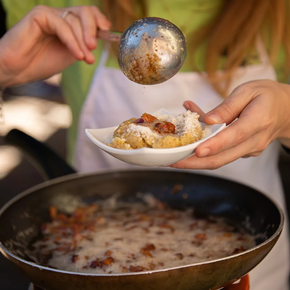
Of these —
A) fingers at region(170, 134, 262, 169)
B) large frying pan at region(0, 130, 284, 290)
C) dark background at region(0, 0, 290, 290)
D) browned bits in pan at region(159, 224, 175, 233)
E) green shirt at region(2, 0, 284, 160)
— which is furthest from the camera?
dark background at region(0, 0, 290, 290)

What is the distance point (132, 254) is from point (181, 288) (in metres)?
0.23

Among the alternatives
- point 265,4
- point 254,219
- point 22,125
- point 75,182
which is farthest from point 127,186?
point 22,125

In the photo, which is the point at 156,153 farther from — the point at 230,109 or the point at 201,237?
the point at 201,237

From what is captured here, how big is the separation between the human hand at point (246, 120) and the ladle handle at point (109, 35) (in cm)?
37

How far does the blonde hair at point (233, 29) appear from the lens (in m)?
1.31

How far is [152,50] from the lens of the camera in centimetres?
83

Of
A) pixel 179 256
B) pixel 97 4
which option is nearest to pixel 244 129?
pixel 179 256

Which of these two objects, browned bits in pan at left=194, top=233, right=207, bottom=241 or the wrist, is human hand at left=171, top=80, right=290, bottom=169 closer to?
the wrist

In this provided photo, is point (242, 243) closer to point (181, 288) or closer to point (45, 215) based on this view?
point (181, 288)

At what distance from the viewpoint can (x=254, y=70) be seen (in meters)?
1.42

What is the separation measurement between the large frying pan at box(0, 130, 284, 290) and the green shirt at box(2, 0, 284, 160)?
37cm

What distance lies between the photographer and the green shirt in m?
1.40

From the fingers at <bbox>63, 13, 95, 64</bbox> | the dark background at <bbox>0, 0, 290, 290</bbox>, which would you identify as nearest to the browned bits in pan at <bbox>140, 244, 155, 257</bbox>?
the fingers at <bbox>63, 13, 95, 64</bbox>

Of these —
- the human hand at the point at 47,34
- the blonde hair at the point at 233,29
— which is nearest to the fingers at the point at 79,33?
the human hand at the point at 47,34
